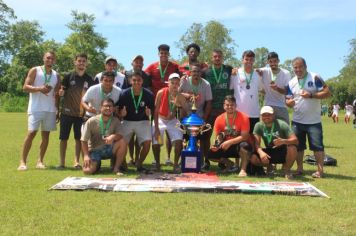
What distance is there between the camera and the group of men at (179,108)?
27.7 feet

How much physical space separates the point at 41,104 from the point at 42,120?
308mm

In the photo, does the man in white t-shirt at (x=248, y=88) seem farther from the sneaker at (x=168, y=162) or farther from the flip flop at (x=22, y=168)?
the flip flop at (x=22, y=168)

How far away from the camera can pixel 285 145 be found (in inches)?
327

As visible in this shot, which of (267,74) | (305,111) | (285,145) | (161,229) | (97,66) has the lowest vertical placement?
(161,229)

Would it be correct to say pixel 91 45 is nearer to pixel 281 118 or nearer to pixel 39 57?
pixel 39 57

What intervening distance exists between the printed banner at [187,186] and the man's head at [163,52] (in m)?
3.08

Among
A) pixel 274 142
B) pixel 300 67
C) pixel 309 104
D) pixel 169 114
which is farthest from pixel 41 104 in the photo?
pixel 309 104

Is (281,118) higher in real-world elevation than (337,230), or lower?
higher

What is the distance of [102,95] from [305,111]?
373cm

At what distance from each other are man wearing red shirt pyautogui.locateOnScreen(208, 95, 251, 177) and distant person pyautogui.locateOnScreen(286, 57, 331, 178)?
0.93 m

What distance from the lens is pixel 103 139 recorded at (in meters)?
8.53

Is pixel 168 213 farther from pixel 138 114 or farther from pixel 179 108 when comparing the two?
pixel 179 108

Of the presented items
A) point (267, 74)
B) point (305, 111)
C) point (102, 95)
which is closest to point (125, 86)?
point (102, 95)

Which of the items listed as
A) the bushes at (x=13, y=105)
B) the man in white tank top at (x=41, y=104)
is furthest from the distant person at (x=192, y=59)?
the bushes at (x=13, y=105)
